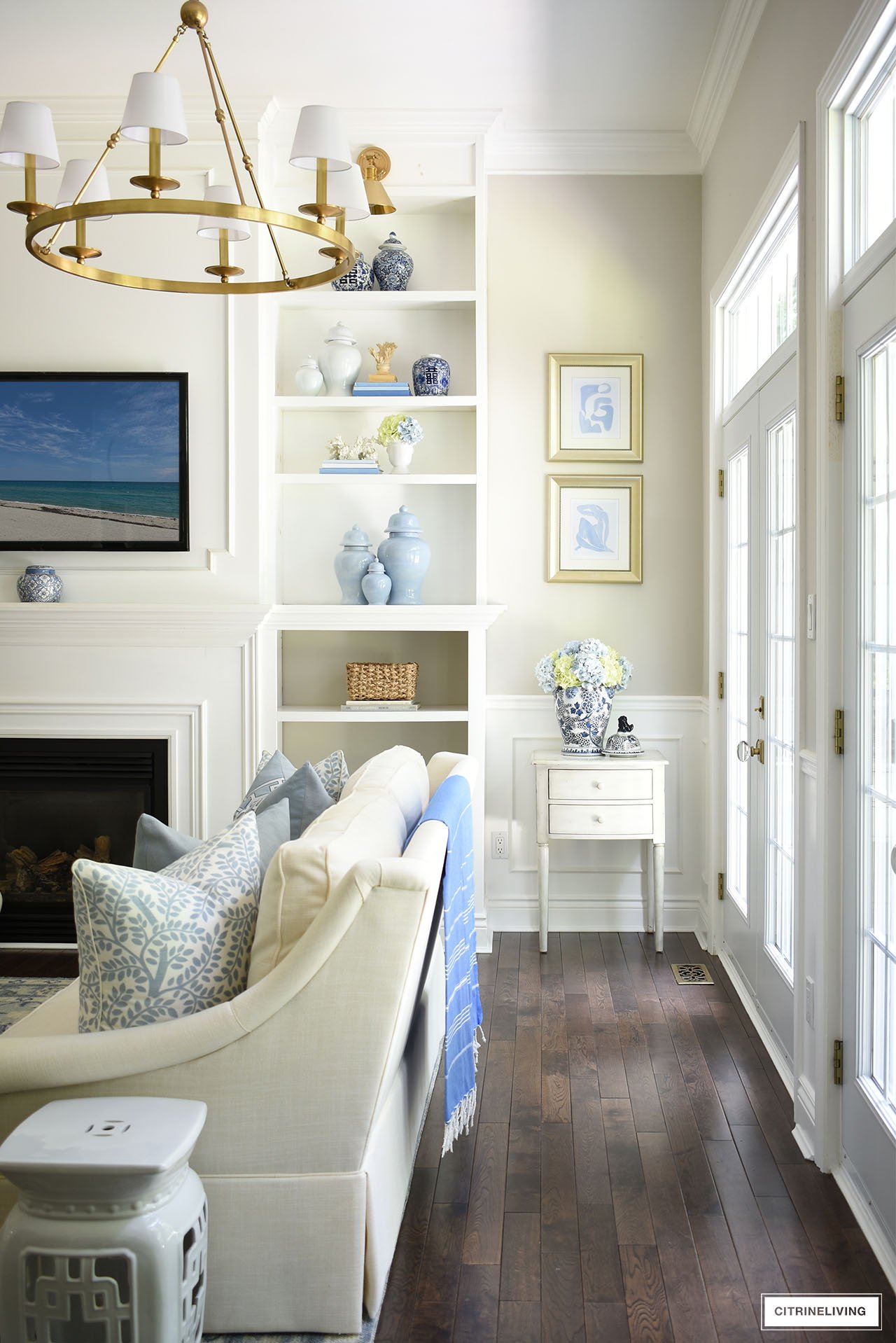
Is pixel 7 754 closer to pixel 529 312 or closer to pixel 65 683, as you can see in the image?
pixel 65 683

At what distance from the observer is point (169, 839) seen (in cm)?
218

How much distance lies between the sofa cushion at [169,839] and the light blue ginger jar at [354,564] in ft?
6.59

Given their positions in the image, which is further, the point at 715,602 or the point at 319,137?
the point at 715,602

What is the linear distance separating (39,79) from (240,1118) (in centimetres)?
373

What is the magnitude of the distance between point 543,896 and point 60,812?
193cm

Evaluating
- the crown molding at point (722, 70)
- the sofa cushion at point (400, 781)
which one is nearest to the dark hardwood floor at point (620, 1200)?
the sofa cushion at point (400, 781)

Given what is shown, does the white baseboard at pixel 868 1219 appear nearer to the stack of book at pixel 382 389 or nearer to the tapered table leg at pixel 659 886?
the tapered table leg at pixel 659 886

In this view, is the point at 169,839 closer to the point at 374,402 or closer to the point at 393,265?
the point at 374,402

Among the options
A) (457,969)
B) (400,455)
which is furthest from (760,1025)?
(400,455)

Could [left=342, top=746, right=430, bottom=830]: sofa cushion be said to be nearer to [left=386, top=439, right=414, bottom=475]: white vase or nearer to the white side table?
the white side table

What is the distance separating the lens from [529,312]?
431 cm

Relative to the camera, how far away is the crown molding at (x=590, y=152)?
4168 mm

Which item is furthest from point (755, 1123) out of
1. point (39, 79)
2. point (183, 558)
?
point (39, 79)

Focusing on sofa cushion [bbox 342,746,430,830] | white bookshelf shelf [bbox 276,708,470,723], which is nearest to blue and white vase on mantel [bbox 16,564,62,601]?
white bookshelf shelf [bbox 276,708,470,723]
